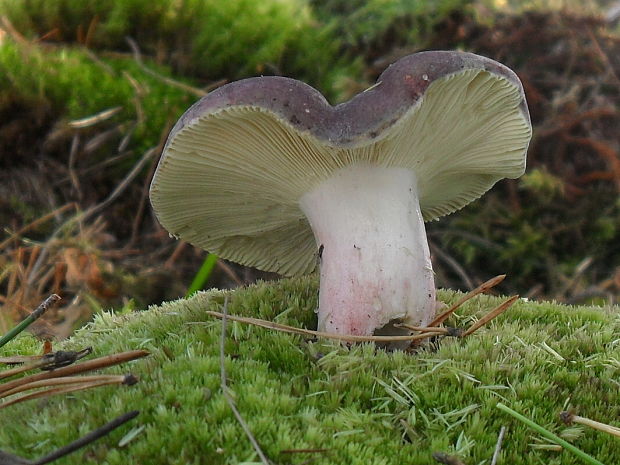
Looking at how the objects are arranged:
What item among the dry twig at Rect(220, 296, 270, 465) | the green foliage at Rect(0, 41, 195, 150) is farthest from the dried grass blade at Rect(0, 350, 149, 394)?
the green foliage at Rect(0, 41, 195, 150)

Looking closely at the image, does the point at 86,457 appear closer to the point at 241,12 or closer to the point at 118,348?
the point at 118,348

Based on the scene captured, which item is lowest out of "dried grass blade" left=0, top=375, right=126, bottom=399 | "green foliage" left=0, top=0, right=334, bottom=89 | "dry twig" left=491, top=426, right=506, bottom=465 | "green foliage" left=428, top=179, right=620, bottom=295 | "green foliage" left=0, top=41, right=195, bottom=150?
"green foliage" left=428, top=179, right=620, bottom=295

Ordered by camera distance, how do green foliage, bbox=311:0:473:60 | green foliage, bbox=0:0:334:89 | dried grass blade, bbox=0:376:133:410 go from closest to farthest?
dried grass blade, bbox=0:376:133:410, green foliage, bbox=0:0:334:89, green foliage, bbox=311:0:473:60

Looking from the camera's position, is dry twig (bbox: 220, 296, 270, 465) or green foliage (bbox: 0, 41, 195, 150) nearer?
dry twig (bbox: 220, 296, 270, 465)

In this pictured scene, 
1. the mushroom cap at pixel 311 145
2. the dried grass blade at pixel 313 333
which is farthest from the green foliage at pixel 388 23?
the dried grass blade at pixel 313 333

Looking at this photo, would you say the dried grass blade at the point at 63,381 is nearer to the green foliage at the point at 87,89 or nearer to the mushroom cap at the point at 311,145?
the mushroom cap at the point at 311,145

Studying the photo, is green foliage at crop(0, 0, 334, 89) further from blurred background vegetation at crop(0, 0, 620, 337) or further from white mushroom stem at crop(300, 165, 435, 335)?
white mushroom stem at crop(300, 165, 435, 335)

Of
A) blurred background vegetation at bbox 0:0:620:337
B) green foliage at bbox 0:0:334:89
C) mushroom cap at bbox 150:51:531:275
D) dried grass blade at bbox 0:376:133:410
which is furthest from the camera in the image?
green foliage at bbox 0:0:334:89
